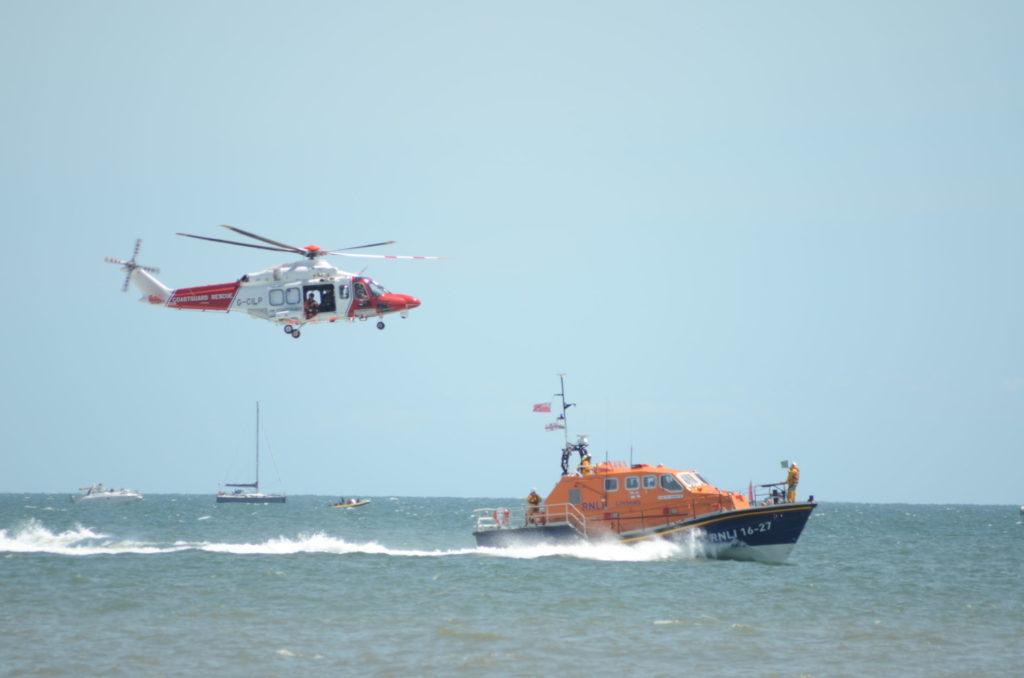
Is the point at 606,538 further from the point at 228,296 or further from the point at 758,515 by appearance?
the point at 228,296

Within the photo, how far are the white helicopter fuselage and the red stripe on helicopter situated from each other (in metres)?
0.04

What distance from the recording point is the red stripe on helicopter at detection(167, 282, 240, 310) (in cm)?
2911

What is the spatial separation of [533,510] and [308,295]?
9.18 metres

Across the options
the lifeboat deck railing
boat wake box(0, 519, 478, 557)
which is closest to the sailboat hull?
boat wake box(0, 519, 478, 557)

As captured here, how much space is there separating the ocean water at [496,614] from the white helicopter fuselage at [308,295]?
697 centimetres

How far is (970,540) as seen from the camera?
5378 cm

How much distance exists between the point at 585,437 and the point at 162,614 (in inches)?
560

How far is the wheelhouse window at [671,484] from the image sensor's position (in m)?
29.7

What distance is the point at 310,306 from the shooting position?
2852 cm

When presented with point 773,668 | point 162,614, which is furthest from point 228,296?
point 773,668

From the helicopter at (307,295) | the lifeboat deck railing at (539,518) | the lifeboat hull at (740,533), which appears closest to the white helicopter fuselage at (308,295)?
the helicopter at (307,295)

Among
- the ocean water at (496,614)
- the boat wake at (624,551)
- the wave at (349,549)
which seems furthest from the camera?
the wave at (349,549)

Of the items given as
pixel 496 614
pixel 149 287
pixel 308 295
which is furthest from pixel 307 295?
pixel 496 614

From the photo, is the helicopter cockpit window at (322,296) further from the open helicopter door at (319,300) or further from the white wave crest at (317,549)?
the white wave crest at (317,549)
